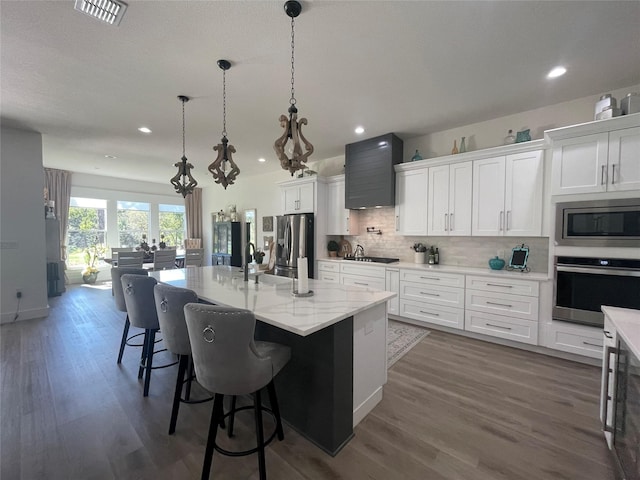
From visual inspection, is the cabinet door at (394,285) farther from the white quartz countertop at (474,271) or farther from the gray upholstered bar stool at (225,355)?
the gray upholstered bar stool at (225,355)

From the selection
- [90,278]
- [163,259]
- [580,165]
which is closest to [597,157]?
[580,165]

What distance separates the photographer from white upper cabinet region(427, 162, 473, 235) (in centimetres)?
356

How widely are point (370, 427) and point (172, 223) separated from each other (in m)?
8.67

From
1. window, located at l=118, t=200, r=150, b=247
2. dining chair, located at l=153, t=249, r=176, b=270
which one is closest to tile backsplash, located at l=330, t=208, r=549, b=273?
dining chair, located at l=153, t=249, r=176, b=270

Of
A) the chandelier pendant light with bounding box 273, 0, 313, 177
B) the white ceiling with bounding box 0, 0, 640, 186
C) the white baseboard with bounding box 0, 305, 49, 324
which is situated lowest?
the white baseboard with bounding box 0, 305, 49, 324

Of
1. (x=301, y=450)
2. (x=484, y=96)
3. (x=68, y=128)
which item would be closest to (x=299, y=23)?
(x=484, y=96)

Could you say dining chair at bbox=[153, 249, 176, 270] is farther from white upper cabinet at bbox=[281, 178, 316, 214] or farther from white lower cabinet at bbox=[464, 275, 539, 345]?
white lower cabinet at bbox=[464, 275, 539, 345]

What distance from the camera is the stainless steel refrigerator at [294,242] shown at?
193 inches

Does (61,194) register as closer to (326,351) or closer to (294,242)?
(294,242)

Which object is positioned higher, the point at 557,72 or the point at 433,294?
the point at 557,72

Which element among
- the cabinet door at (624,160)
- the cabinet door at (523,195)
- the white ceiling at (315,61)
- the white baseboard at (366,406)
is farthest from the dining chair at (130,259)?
the cabinet door at (624,160)

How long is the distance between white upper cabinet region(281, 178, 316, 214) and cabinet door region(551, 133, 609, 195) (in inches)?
134

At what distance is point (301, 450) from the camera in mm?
1667

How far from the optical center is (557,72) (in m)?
2.49
